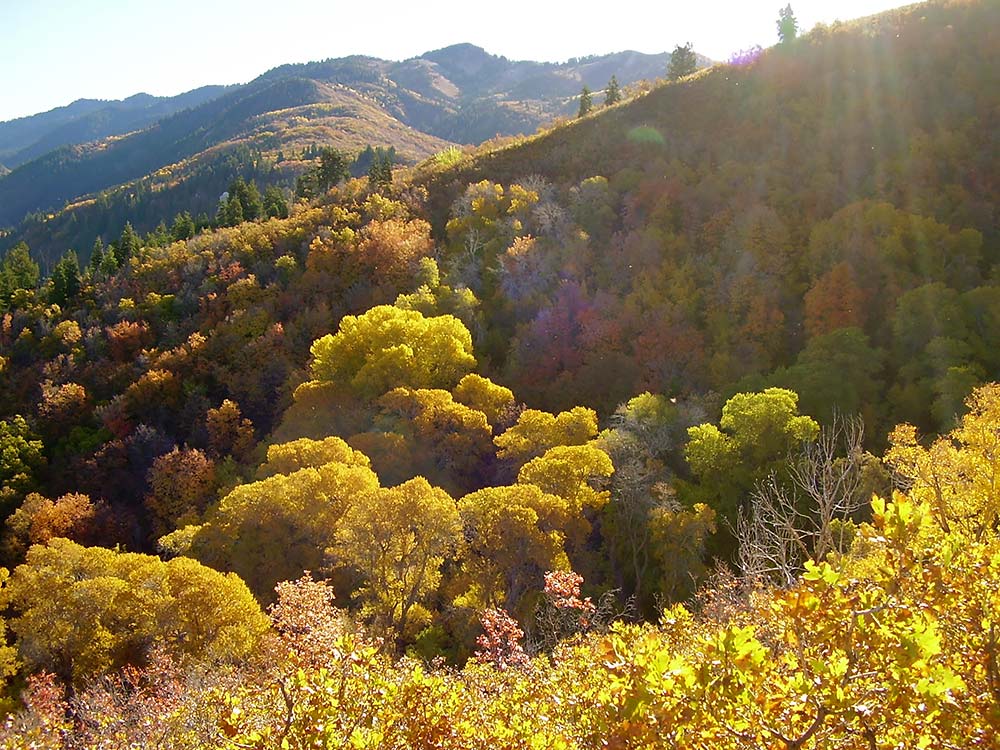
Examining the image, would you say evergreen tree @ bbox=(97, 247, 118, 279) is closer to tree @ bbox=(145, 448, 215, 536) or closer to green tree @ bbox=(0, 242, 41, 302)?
green tree @ bbox=(0, 242, 41, 302)

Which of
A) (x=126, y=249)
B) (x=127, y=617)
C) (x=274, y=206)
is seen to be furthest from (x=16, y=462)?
(x=274, y=206)

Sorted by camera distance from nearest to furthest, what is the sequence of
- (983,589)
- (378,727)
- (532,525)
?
(983,589)
(378,727)
(532,525)

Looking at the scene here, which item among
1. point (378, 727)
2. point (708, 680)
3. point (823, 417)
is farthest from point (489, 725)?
point (823, 417)

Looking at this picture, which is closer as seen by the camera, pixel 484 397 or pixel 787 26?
pixel 484 397

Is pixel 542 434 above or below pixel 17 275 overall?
below

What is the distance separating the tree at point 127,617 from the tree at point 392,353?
17878 millimetres

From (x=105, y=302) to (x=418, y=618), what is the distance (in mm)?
56804

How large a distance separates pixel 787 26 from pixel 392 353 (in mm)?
59188

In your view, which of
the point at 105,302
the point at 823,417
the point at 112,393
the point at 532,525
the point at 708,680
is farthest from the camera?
the point at 105,302

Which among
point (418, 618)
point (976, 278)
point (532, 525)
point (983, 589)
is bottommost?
point (418, 618)

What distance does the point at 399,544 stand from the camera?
23.2 meters

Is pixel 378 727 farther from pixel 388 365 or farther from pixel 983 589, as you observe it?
pixel 388 365

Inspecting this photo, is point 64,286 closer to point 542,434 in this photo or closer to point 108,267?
point 108,267

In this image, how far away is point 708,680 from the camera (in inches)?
186
